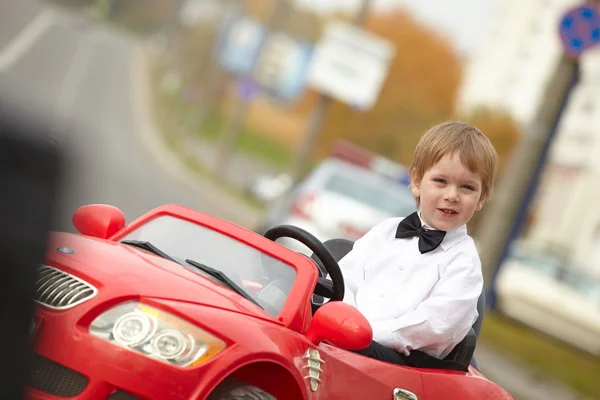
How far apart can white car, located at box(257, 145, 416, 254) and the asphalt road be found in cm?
256

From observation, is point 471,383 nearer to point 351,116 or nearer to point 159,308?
point 159,308

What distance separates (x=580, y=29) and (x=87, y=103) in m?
39.0

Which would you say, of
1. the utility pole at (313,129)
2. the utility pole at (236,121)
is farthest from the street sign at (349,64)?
the utility pole at (313,129)

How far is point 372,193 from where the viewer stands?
14422 mm

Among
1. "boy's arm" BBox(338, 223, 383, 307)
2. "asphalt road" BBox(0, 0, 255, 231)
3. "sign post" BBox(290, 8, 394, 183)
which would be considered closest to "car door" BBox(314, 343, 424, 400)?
"boy's arm" BBox(338, 223, 383, 307)

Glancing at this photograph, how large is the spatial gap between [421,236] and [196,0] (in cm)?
6733

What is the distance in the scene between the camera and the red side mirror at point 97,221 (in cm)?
473

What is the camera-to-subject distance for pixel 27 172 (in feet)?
6.18

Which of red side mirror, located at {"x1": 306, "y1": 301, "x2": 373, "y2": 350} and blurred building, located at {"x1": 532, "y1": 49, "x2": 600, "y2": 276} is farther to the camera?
blurred building, located at {"x1": 532, "y1": 49, "x2": 600, "y2": 276}

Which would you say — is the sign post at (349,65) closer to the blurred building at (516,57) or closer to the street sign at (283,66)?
the street sign at (283,66)

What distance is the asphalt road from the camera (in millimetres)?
6134

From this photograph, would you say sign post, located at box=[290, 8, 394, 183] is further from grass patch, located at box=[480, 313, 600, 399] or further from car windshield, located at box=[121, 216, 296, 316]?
car windshield, located at box=[121, 216, 296, 316]

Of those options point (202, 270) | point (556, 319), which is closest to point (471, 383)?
point (202, 270)

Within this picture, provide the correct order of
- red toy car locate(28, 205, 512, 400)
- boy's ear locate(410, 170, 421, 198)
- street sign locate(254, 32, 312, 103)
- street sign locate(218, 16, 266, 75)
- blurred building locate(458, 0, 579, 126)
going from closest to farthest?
red toy car locate(28, 205, 512, 400) < boy's ear locate(410, 170, 421, 198) < street sign locate(254, 32, 312, 103) < street sign locate(218, 16, 266, 75) < blurred building locate(458, 0, 579, 126)
